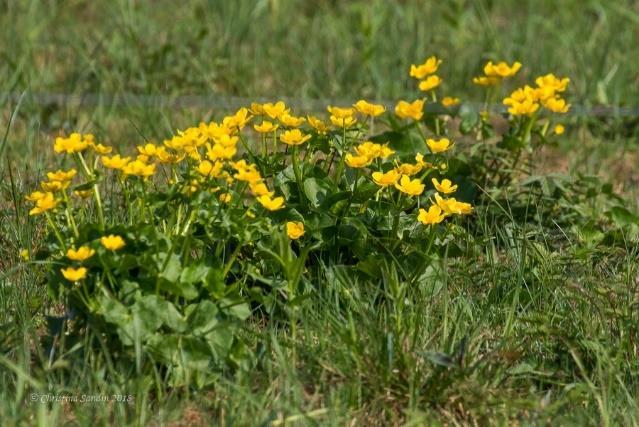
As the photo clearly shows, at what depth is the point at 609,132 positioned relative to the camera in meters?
4.99

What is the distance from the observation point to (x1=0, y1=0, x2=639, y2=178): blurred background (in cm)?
490

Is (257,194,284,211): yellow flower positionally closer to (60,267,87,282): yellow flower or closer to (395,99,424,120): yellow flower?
(60,267,87,282): yellow flower

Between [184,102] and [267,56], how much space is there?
2.13 ft

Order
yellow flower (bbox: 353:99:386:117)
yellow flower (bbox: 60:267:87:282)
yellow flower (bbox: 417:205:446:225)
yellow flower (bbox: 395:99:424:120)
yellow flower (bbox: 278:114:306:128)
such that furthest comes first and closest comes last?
yellow flower (bbox: 395:99:424:120) → yellow flower (bbox: 353:99:386:117) → yellow flower (bbox: 278:114:306:128) → yellow flower (bbox: 417:205:446:225) → yellow flower (bbox: 60:267:87:282)

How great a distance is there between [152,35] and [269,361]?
305cm

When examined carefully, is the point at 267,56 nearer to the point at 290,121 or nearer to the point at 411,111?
the point at 411,111

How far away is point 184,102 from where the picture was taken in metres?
4.95

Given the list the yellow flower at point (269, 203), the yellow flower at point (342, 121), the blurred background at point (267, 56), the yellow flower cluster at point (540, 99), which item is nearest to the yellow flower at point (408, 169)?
the yellow flower at point (342, 121)

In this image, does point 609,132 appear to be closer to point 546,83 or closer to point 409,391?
point 546,83

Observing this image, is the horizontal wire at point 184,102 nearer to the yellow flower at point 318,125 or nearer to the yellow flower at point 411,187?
the yellow flower at point 318,125

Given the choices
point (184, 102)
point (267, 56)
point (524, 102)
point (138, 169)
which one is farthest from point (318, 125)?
point (267, 56)

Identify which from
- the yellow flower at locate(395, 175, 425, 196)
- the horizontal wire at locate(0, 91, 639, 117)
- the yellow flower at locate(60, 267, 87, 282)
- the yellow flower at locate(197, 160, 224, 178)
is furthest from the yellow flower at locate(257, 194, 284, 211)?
the horizontal wire at locate(0, 91, 639, 117)

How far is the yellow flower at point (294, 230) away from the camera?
297 centimetres

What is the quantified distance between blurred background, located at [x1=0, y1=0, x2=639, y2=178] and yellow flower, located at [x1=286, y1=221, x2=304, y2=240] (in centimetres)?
167
